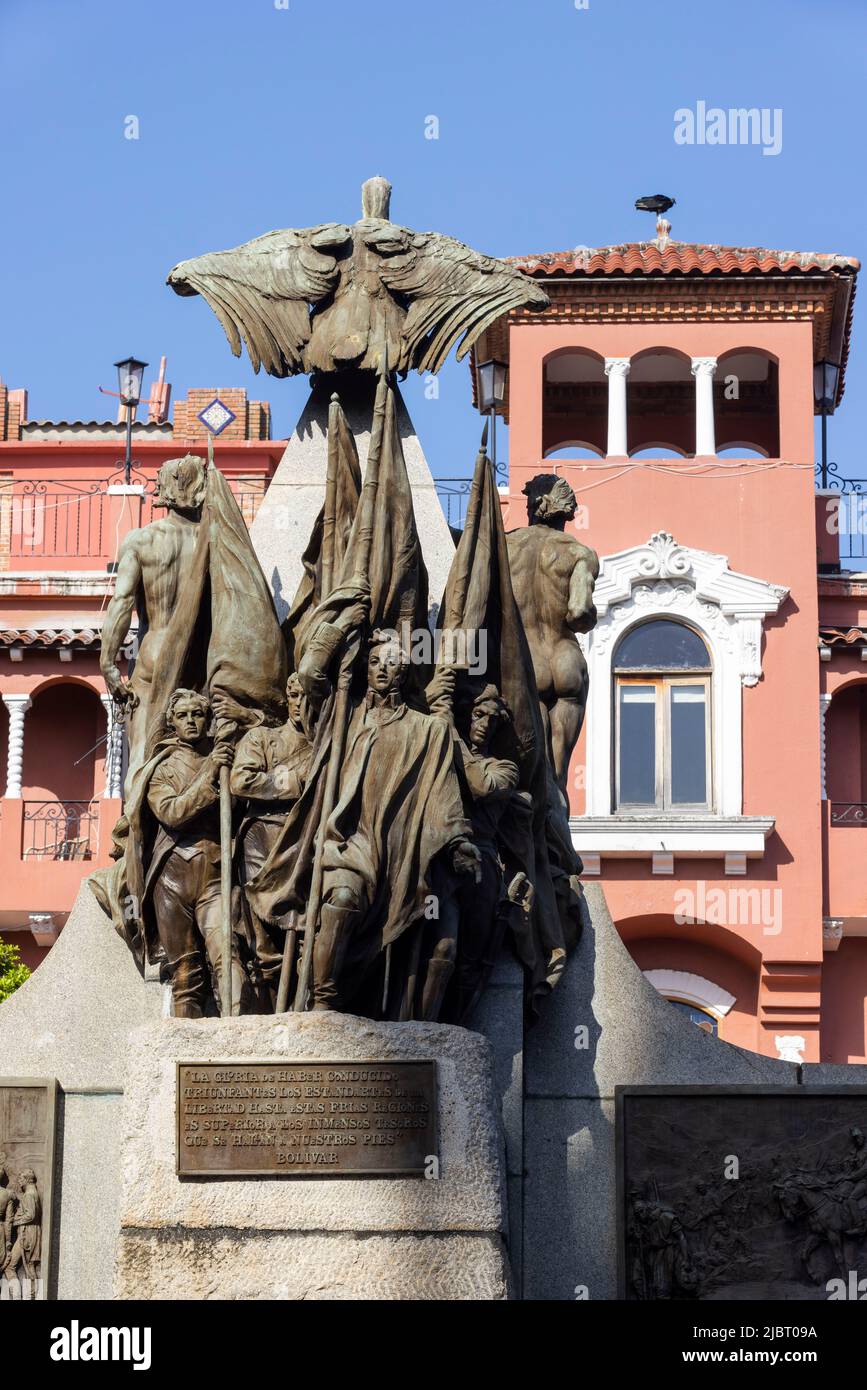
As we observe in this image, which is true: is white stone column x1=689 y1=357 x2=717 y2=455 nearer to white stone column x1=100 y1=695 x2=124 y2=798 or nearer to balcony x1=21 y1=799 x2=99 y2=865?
white stone column x1=100 y1=695 x2=124 y2=798

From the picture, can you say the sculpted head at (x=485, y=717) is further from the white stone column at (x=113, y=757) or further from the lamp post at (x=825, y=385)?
the lamp post at (x=825, y=385)

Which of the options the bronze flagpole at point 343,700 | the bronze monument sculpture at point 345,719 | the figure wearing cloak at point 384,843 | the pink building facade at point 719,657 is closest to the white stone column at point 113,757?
the pink building facade at point 719,657

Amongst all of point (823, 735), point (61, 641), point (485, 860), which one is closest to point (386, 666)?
Result: point (485, 860)

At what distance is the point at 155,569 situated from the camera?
14727 mm

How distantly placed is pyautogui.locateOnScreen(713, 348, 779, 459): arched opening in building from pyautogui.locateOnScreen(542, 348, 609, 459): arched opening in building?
5.35 feet

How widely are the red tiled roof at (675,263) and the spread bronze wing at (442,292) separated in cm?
2173

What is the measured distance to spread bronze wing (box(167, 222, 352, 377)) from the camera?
14.7 meters

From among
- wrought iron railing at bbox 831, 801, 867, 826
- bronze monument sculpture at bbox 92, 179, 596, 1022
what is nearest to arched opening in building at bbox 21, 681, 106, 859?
wrought iron railing at bbox 831, 801, 867, 826

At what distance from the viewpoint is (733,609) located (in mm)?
35656

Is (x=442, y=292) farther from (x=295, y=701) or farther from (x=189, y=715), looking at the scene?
(x=189, y=715)

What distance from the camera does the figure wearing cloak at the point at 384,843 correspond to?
41.5 feet

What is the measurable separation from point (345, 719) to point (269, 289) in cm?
283
